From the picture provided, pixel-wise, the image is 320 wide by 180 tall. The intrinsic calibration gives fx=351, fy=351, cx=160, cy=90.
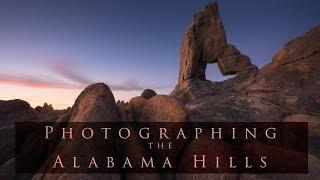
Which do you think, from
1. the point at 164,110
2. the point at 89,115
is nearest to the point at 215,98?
the point at 164,110

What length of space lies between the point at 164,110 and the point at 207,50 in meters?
24.8

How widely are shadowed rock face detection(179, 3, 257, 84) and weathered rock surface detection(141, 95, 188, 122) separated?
21.6 metres

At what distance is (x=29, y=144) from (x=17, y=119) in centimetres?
737

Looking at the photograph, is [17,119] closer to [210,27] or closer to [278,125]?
[278,125]

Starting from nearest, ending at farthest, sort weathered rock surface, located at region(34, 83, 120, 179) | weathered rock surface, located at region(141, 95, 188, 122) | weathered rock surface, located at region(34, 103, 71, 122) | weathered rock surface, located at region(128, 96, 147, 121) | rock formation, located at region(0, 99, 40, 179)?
weathered rock surface, located at region(34, 83, 120, 179) < weathered rock surface, located at region(141, 95, 188, 122) < weathered rock surface, located at region(128, 96, 147, 121) < rock formation, located at region(0, 99, 40, 179) < weathered rock surface, located at region(34, 103, 71, 122)

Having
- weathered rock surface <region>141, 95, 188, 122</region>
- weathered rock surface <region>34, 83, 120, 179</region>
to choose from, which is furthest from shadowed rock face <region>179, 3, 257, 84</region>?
weathered rock surface <region>34, 83, 120, 179</region>

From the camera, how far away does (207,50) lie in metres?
38.8

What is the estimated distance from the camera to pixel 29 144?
15.7 metres

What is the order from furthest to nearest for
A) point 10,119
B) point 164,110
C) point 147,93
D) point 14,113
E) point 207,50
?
point 207,50
point 147,93
point 14,113
point 10,119
point 164,110

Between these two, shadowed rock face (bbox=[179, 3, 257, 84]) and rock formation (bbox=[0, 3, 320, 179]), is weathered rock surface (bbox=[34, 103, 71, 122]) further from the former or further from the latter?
shadowed rock face (bbox=[179, 3, 257, 84])

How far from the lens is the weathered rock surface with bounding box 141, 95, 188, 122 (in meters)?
14.4

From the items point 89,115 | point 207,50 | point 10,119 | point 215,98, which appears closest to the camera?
point 89,115

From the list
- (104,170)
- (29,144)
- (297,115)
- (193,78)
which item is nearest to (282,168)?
(104,170)

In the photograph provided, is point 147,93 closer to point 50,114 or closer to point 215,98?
point 215,98
